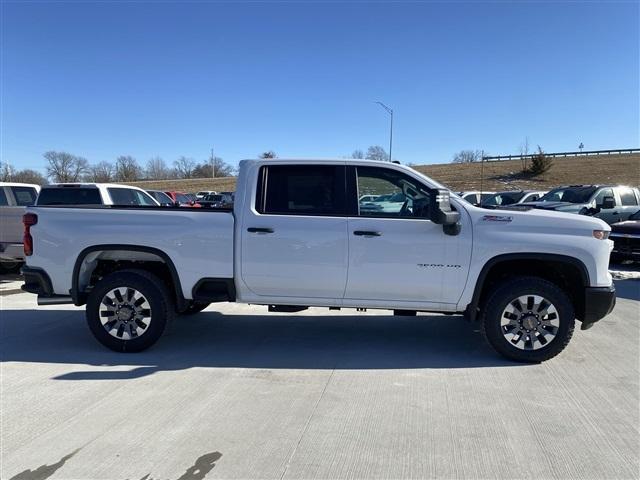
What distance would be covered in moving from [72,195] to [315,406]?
25.2ft

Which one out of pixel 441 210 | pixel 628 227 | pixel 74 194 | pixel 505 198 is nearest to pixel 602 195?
pixel 628 227

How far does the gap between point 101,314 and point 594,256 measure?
16.3ft

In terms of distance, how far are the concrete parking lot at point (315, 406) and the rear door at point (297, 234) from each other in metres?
0.77

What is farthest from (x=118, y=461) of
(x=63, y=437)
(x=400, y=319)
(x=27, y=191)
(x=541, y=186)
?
(x=541, y=186)

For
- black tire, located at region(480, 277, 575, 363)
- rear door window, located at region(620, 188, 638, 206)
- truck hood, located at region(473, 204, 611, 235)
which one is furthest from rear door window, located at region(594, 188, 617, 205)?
black tire, located at region(480, 277, 575, 363)

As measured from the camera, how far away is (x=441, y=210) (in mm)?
4531

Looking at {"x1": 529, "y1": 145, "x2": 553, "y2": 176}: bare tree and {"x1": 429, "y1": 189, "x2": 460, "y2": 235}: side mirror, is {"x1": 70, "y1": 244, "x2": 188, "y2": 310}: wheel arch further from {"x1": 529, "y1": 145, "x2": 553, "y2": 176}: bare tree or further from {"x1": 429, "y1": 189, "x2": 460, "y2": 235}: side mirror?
{"x1": 529, "y1": 145, "x2": 553, "y2": 176}: bare tree

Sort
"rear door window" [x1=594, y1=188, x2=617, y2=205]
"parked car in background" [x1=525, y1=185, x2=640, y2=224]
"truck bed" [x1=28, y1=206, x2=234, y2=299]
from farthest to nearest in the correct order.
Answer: "rear door window" [x1=594, y1=188, x2=617, y2=205], "parked car in background" [x1=525, y1=185, x2=640, y2=224], "truck bed" [x1=28, y1=206, x2=234, y2=299]

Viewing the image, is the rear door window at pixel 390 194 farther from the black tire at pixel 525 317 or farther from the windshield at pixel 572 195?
the windshield at pixel 572 195

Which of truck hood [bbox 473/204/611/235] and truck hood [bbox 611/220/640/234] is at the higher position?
truck hood [bbox 473/204/611/235]

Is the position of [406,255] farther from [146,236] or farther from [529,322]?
[146,236]

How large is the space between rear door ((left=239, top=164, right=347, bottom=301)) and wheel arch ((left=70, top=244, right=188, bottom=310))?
78 centimetres

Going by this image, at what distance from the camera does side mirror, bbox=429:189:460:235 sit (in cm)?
452

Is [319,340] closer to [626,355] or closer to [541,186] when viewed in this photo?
[626,355]
